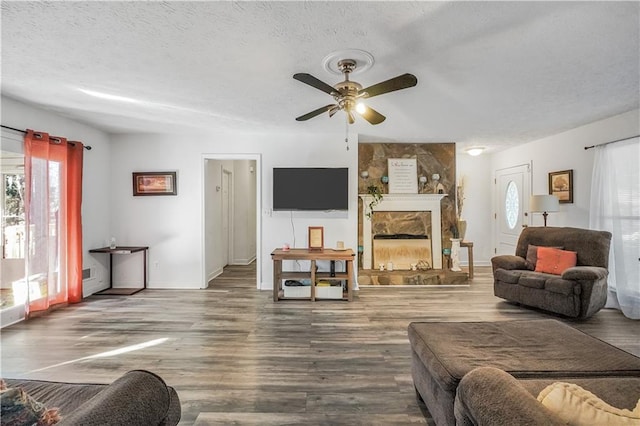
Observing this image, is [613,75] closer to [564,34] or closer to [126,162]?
[564,34]

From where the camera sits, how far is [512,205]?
6480mm

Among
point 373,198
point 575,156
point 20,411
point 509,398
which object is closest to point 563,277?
point 575,156

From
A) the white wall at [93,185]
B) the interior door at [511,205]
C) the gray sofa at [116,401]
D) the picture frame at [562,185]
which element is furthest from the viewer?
the interior door at [511,205]

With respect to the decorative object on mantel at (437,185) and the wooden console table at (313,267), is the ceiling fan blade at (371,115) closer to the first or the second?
the wooden console table at (313,267)

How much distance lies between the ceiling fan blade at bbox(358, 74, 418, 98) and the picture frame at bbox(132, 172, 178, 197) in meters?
3.80

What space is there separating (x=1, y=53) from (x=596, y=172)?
6.42 m

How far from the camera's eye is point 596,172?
14.0 ft

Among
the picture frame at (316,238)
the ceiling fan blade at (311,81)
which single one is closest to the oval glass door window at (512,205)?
the picture frame at (316,238)

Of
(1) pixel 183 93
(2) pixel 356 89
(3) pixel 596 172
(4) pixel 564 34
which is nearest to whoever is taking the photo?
(4) pixel 564 34

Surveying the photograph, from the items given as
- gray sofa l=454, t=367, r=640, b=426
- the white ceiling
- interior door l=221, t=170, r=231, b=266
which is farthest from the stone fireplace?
gray sofa l=454, t=367, r=640, b=426

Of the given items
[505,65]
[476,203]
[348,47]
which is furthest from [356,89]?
[476,203]

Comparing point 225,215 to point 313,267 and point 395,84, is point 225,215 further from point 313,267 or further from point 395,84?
point 395,84

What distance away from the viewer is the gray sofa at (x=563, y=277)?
11.8 feet

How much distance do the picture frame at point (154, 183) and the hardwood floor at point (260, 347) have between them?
1572 mm
